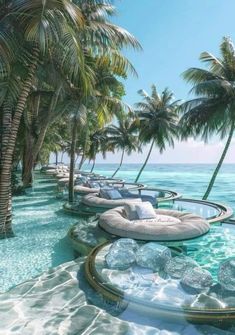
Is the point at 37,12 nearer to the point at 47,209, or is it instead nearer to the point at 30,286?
the point at 30,286

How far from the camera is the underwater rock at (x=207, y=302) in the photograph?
130 inches

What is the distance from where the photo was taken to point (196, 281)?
372 centimetres

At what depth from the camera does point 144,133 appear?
899 inches

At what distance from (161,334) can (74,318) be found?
1.00 m

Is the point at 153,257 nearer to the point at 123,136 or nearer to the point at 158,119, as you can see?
the point at 158,119

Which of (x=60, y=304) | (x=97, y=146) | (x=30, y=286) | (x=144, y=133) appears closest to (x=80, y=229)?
(x=30, y=286)

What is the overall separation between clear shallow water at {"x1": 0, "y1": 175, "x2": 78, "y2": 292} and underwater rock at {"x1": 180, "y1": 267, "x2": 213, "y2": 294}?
9.57 feet

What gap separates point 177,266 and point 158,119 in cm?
1911

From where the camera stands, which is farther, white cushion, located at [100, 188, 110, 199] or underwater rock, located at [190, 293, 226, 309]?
white cushion, located at [100, 188, 110, 199]

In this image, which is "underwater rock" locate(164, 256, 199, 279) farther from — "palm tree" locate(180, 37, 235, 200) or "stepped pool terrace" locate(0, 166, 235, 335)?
"palm tree" locate(180, 37, 235, 200)

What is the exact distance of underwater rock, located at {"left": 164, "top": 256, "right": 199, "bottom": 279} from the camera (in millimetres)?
3969

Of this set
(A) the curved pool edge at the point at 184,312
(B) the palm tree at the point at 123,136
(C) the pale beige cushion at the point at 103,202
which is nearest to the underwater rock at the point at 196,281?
(A) the curved pool edge at the point at 184,312

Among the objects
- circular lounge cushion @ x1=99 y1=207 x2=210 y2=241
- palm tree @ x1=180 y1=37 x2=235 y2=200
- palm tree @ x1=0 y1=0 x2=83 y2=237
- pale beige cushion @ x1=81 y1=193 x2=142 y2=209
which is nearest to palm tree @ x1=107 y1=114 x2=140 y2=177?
palm tree @ x1=180 y1=37 x2=235 y2=200

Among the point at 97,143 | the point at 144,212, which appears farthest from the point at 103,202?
the point at 97,143
